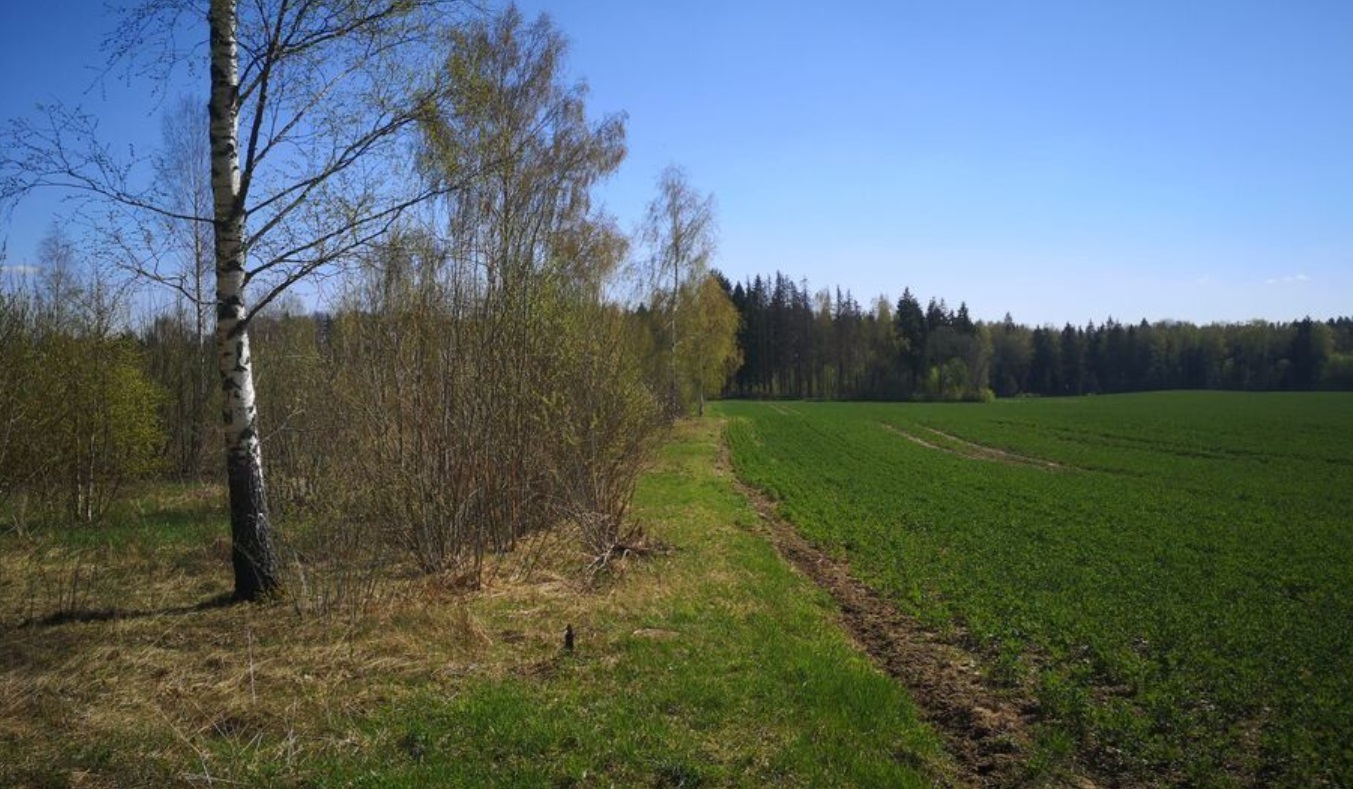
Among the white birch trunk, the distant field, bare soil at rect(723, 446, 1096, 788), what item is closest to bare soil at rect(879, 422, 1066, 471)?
the distant field

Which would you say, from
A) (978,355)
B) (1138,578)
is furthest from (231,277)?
(978,355)

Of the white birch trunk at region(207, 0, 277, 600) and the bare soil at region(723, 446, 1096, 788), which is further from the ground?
the white birch trunk at region(207, 0, 277, 600)

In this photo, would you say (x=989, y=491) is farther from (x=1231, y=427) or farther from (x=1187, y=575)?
(x=1231, y=427)

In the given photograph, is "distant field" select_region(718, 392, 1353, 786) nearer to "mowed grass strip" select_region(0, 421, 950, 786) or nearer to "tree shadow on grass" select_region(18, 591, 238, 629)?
"mowed grass strip" select_region(0, 421, 950, 786)

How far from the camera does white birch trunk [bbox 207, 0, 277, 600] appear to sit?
22.2 feet

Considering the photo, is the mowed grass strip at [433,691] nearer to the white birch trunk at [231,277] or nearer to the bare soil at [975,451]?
the white birch trunk at [231,277]

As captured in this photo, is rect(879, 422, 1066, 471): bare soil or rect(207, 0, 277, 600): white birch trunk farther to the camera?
rect(879, 422, 1066, 471): bare soil

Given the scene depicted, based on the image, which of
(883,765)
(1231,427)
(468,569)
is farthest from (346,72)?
(1231,427)

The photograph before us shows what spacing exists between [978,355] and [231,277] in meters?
93.0

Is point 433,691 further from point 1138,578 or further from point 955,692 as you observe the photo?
point 1138,578

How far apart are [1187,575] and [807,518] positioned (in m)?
7.46

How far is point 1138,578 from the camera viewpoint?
12125 mm

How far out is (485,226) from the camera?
387 inches

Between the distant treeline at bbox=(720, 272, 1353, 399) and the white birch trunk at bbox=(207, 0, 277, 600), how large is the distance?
80.6 m
